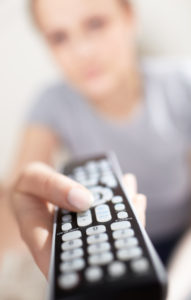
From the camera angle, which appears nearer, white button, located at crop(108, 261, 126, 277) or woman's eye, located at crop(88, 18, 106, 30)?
white button, located at crop(108, 261, 126, 277)

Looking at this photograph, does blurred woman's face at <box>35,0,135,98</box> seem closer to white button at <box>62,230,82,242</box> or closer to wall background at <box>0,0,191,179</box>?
wall background at <box>0,0,191,179</box>

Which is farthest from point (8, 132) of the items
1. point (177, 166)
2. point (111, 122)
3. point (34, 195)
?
point (34, 195)

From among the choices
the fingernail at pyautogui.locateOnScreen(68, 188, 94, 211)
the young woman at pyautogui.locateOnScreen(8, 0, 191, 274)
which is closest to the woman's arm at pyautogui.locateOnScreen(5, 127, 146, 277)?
the fingernail at pyautogui.locateOnScreen(68, 188, 94, 211)

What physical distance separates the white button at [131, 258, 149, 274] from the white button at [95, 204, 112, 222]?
2.3 inches

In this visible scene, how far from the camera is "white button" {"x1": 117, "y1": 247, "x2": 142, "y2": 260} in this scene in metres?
0.18

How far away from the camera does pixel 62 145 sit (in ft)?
2.26

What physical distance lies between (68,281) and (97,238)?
1.7 inches

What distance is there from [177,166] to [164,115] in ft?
0.29

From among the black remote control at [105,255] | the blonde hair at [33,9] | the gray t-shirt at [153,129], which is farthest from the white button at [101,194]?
the blonde hair at [33,9]

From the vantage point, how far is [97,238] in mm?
209

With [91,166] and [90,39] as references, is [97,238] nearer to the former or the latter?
[91,166]

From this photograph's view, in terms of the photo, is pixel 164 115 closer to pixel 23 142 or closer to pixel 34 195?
pixel 23 142

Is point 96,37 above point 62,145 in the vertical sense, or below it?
above

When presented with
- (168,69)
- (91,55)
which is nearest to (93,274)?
(91,55)
